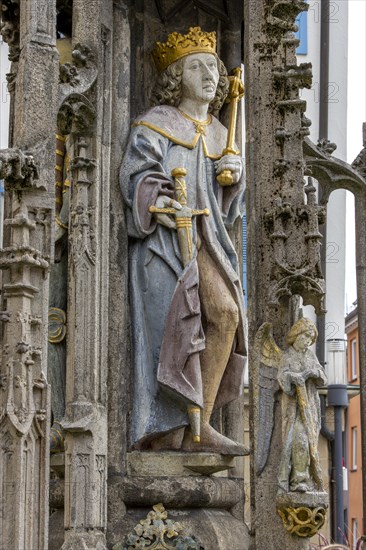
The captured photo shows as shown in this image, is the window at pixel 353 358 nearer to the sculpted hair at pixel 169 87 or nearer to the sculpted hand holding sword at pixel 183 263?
the sculpted hair at pixel 169 87

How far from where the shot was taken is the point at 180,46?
515 inches

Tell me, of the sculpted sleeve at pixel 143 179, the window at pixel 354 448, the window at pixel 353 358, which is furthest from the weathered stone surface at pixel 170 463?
the window at pixel 353 358

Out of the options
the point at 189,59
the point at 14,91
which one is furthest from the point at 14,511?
the point at 189,59

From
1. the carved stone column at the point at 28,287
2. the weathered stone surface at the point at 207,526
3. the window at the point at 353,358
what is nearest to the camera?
the carved stone column at the point at 28,287

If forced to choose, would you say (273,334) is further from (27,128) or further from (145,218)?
(27,128)

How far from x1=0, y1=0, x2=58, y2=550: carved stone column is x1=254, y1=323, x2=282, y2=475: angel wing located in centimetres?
175

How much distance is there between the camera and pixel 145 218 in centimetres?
1248

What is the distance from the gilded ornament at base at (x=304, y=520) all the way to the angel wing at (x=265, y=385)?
443mm

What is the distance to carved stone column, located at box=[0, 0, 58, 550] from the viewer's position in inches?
406

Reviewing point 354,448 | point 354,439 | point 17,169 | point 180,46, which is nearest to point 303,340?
point 17,169

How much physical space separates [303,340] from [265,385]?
0.44m

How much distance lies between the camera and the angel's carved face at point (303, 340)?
11445 millimetres

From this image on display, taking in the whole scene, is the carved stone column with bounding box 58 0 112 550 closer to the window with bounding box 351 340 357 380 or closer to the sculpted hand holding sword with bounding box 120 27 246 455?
the sculpted hand holding sword with bounding box 120 27 246 455

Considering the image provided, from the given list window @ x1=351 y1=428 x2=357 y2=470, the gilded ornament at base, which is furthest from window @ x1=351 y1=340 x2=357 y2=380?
the gilded ornament at base
